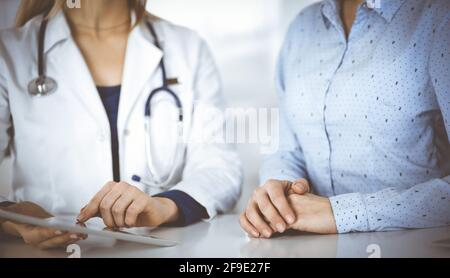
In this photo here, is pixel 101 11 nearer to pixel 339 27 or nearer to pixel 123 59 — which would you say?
pixel 123 59

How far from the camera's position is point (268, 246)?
2.64 ft

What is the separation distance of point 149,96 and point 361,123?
443mm

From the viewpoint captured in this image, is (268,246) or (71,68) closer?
(268,246)

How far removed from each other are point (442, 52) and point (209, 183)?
517 millimetres

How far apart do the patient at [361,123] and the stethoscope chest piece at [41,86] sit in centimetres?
47

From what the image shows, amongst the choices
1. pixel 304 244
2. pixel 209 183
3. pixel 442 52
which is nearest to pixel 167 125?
pixel 209 183

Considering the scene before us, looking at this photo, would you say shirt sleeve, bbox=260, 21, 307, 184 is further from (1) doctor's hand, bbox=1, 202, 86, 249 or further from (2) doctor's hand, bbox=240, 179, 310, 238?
(1) doctor's hand, bbox=1, 202, 86, 249

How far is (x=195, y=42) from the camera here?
1011 mm

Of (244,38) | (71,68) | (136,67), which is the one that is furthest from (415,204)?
(71,68)

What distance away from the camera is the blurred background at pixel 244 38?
0.98 metres

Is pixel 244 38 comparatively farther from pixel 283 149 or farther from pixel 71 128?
pixel 71 128

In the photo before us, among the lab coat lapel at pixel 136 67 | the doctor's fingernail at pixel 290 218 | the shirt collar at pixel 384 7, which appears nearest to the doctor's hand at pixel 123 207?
the lab coat lapel at pixel 136 67

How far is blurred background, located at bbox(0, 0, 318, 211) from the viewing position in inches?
38.5

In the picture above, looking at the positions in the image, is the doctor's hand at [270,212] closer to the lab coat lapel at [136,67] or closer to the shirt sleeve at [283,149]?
the shirt sleeve at [283,149]
